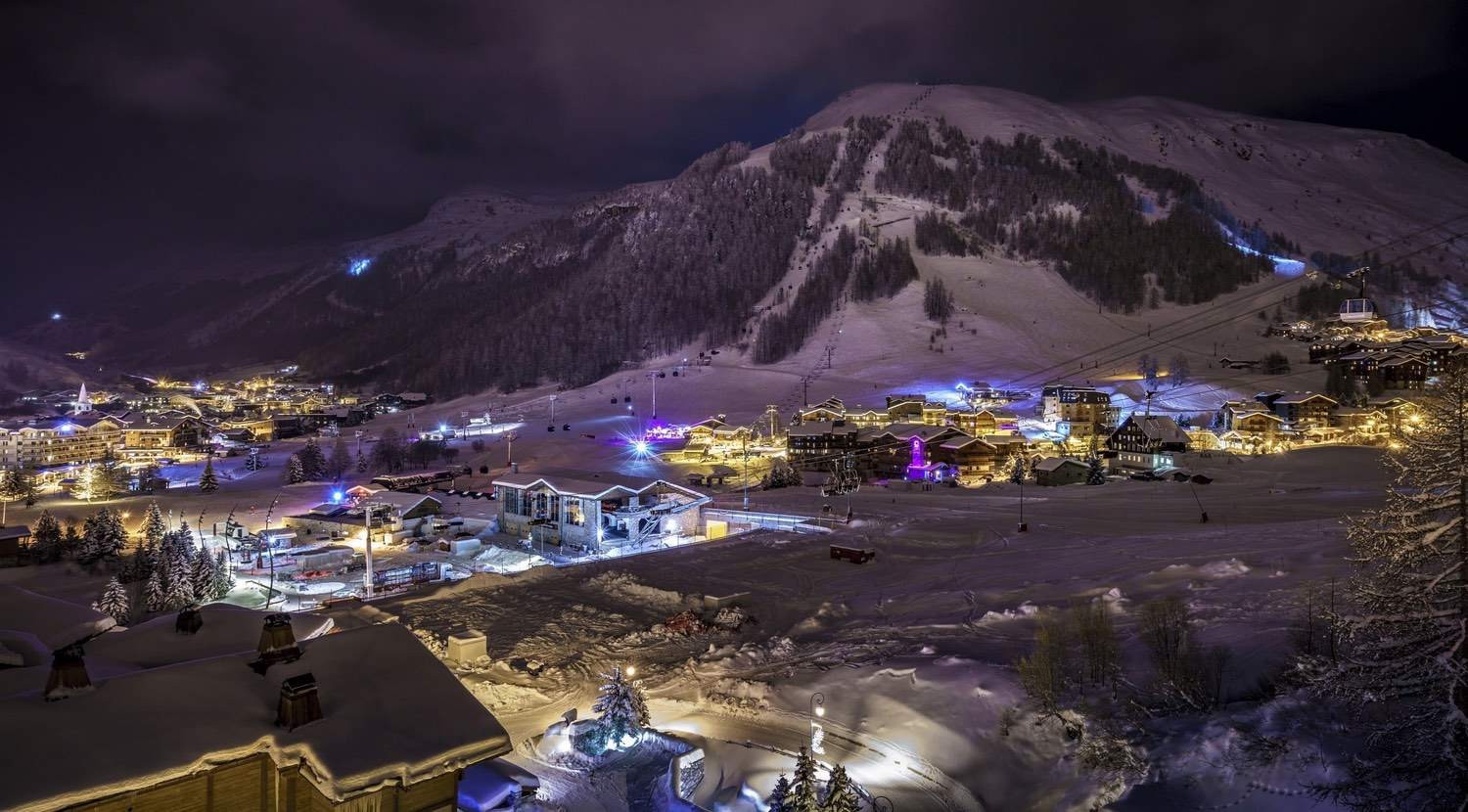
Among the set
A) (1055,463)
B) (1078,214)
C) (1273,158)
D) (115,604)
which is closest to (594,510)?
(115,604)

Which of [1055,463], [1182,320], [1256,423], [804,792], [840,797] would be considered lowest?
[840,797]

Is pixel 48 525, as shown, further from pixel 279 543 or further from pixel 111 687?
pixel 111 687

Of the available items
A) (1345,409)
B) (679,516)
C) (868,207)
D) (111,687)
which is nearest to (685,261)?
(868,207)

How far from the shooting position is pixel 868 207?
116750 mm

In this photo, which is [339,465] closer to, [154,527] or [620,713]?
[154,527]

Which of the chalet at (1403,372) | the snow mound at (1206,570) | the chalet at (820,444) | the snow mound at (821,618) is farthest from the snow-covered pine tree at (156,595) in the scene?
the chalet at (1403,372)

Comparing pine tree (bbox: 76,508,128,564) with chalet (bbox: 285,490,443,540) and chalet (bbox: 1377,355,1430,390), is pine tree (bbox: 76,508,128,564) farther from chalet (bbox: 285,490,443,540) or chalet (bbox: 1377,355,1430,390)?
chalet (bbox: 1377,355,1430,390)

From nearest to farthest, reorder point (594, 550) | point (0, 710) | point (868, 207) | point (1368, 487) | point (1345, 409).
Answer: point (0, 710), point (594, 550), point (1368, 487), point (1345, 409), point (868, 207)

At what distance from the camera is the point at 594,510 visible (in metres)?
28.8

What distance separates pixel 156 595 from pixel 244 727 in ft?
67.5

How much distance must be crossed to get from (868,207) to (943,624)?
107 m

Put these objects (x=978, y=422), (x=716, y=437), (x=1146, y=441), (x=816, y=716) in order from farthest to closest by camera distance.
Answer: (x=716, y=437) < (x=978, y=422) < (x=1146, y=441) < (x=816, y=716)

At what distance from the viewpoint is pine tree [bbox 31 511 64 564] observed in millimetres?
28656

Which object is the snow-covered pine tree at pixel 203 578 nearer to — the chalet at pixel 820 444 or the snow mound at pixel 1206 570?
the snow mound at pixel 1206 570
